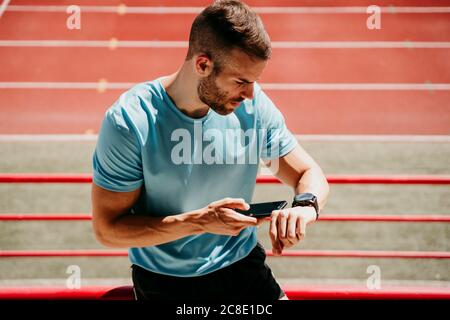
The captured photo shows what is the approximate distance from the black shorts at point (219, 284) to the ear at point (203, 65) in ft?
1.94

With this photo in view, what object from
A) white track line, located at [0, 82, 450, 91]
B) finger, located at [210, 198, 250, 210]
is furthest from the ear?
white track line, located at [0, 82, 450, 91]

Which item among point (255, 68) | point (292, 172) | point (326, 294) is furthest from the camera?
point (326, 294)

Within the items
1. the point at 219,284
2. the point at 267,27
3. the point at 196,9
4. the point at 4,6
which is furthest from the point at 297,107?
the point at 219,284

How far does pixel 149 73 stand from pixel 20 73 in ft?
5.51

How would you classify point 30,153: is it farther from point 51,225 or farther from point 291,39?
point 291,39

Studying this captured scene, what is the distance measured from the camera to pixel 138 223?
5.26 ft

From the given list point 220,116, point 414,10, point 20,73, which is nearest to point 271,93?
point 414,10

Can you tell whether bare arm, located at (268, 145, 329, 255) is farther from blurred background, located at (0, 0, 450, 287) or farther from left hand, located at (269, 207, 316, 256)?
blurred background, located at (0, 0, 450, 287)

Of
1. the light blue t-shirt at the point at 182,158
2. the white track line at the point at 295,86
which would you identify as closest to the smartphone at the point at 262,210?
the light blue t-shirt at the point at 182,158

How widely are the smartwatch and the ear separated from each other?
1.43ft

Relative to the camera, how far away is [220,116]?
5.56 feet

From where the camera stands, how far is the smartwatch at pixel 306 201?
1.66 m

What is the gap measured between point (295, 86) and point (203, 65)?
5781 millimetres

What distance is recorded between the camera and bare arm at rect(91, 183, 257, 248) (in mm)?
1538
